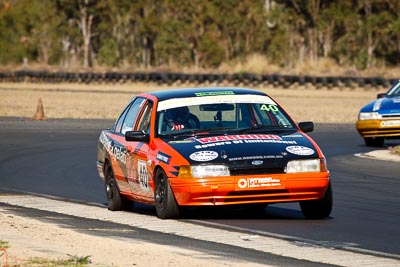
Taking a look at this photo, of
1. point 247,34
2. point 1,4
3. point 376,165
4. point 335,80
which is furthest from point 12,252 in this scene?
point 1,4

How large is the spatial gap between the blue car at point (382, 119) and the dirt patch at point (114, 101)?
34.2 feet

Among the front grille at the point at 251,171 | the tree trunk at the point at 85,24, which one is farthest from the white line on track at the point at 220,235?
the tree trunk at the point at 85,24

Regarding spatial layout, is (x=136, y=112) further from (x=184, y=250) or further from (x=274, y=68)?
(x=274, y=68)

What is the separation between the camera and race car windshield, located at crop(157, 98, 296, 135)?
1305cm

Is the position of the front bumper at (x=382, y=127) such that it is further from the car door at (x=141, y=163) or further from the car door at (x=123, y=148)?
the car door at (x=141, y=163)

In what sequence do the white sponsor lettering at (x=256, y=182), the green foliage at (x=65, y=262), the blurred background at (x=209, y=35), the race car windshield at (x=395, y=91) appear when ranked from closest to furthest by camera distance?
the green foliage at (x=65, y=262) < the white sponsor lettering at (x=256, y=182) < the race car windshield at (x=395, y=91) < the blurred background at (x=209, y=35)

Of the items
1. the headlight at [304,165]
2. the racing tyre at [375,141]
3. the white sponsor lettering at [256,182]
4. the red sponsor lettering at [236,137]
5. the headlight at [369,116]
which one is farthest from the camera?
the racing tyre at [375,141]

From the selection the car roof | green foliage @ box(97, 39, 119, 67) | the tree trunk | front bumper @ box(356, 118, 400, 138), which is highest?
the car roof

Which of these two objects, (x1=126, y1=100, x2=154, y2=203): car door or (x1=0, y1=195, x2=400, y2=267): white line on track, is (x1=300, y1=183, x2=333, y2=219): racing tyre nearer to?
(x1=0, y1=195, x2=400, y2=267): white line on track

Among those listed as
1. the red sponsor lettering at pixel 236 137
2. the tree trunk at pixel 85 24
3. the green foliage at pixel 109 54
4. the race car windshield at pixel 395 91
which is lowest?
the green foliage at pixel 109 54

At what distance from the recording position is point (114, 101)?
46312 millimetres

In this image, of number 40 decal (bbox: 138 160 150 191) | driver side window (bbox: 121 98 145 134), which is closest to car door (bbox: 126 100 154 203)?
number 40 decal (bbox: 138 160 150 191)

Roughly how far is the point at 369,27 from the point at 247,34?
11.6 m

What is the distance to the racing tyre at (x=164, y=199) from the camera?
1221cm
